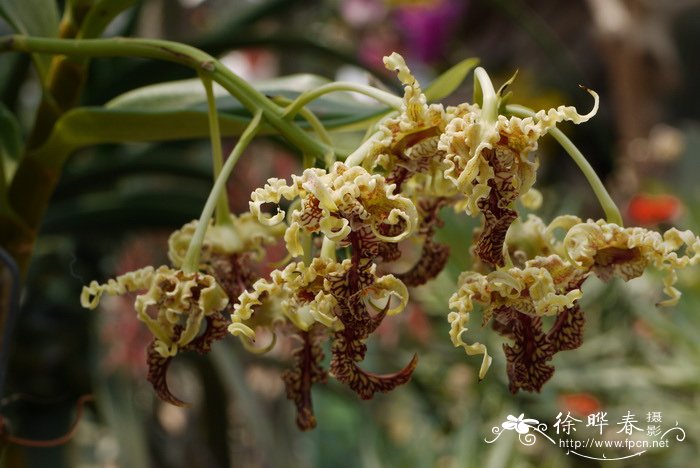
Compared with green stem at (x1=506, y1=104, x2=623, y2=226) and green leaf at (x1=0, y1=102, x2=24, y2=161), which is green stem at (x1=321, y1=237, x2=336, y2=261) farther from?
green leaf at (x1=0, y1=102, x2=24, y2=161)

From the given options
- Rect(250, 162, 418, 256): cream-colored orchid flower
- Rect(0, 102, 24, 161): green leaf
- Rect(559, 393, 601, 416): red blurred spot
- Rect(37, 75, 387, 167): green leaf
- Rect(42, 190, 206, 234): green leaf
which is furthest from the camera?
Rect(559, 393, 601, 416): red blurred spot

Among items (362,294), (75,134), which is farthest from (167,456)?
(362,294)

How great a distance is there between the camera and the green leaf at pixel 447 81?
15.9 inches

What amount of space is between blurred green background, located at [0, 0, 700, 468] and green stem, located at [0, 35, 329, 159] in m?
0.10

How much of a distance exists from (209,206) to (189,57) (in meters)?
0.07

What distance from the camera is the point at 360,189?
0.30m

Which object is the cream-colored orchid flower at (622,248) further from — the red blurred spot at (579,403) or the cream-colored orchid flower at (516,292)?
the red blurred spot at (579,403)

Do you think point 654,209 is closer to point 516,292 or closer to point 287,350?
point 287,350

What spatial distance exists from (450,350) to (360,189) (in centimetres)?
121

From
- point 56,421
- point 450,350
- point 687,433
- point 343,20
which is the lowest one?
point 56,421

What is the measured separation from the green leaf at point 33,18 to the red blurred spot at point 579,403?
3.45 feet

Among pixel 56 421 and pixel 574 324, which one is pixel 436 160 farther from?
pixel 56 421

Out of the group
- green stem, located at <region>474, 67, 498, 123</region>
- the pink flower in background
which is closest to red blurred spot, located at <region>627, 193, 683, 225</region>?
the pink flower in background

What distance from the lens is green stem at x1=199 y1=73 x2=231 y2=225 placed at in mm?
362
